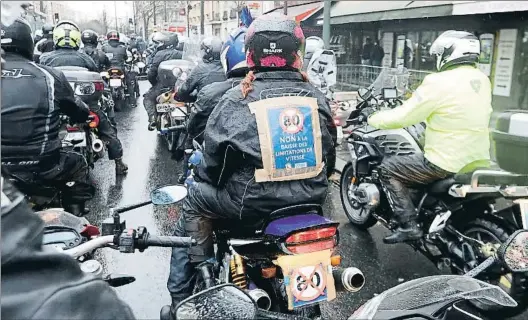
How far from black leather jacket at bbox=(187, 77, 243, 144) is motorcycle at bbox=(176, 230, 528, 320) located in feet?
7.92

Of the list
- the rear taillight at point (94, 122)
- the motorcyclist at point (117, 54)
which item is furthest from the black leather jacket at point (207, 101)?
the motorcyclist at point (117, 54)

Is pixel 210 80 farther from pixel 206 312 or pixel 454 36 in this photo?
pixel 206 312

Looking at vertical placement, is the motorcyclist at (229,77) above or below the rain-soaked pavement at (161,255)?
above

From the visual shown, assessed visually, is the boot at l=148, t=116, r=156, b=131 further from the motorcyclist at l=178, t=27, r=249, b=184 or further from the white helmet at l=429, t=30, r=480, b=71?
the white helmet at l=429, t=30, r=480, b=71

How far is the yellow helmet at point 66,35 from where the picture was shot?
8156 mm

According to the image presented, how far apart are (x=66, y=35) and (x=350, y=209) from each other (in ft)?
16.9

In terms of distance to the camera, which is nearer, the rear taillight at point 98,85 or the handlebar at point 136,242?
the handlebar at point 136,242

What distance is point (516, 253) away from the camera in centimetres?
222

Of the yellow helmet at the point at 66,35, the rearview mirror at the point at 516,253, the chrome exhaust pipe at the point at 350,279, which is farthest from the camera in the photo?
the yellow helmet at the point at 66,35

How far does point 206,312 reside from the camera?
4.75 feet

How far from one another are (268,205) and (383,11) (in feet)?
45.9

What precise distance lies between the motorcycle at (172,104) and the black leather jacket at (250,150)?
3716 mm

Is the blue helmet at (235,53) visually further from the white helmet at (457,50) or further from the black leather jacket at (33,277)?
the black leather jacket at (33,277)

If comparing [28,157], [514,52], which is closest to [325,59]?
[514,52]
